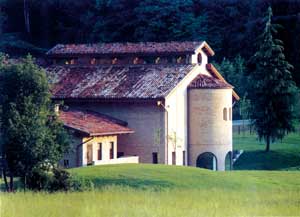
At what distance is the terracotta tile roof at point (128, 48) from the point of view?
46906 mm

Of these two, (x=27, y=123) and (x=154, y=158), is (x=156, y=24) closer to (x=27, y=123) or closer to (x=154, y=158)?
(x=154, y=158)

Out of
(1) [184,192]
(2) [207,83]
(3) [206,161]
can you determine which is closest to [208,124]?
(2) [207,83]

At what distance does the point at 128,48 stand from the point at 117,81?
2.84 meters

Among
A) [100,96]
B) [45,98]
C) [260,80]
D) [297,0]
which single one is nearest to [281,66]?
[260,80]

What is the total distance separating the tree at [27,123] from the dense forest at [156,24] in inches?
186

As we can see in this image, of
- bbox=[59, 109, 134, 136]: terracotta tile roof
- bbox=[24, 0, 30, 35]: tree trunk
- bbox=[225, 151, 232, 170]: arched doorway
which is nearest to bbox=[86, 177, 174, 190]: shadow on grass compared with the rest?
bbox=[59, 109, 134, 136]: terracotta tile roof

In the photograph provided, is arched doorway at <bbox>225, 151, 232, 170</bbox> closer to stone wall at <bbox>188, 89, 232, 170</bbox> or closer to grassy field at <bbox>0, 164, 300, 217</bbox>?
stone wall at <bbox>188, 89, 232, 170</bbox>

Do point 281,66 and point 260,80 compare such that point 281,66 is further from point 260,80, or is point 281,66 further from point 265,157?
point 265,157

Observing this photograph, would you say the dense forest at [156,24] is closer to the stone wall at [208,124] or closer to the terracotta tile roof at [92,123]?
the terracotta tile roof at [92,123]

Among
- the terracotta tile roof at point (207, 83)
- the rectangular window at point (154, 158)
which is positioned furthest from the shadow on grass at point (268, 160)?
the rectangular window at point (154, 158)

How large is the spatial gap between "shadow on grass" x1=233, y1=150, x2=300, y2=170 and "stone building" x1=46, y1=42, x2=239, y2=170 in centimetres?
111

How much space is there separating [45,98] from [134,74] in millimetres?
15508

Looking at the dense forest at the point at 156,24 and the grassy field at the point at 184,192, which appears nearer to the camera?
the grassy field at the point at 184,192

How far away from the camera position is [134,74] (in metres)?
45.8
